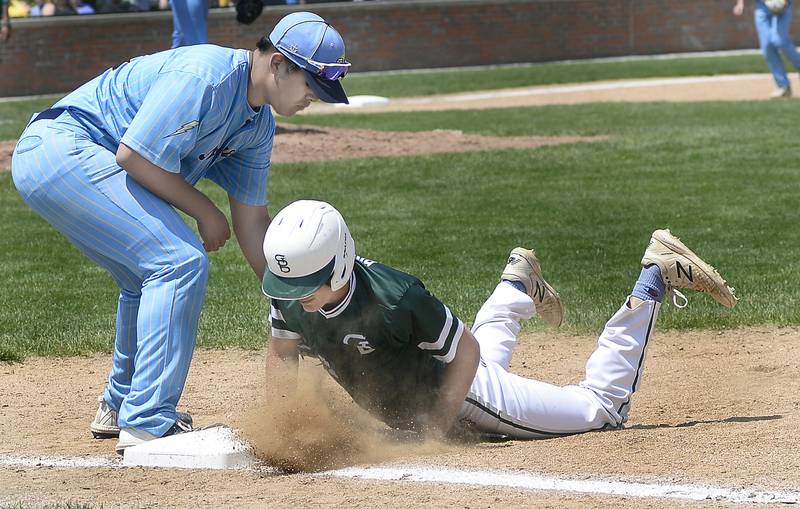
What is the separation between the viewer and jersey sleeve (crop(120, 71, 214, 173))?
4.75 m

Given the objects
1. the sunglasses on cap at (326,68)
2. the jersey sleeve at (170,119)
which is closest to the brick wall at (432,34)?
A: the jersey sleeve at (170,119)

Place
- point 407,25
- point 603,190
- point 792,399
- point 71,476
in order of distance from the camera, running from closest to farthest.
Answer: point 71,476 < point 792,399 < point 603,190 < point 407,25

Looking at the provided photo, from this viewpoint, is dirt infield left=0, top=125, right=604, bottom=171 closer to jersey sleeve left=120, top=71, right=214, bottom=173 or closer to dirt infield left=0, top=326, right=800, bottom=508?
dirt infield left=0, top=326, right=800, bottom=508

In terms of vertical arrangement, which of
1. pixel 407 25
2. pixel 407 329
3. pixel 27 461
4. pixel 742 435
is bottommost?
pixel 407 25

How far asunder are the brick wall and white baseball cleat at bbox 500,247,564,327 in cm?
1988

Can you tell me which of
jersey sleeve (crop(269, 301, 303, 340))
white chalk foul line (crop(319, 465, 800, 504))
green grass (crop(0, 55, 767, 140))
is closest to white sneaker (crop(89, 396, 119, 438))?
jersey sleeve (crop(269, 301, 303, 340))

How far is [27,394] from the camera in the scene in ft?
21.2

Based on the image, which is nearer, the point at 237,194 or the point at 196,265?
the point at 196,265

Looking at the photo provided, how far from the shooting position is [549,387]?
533cm

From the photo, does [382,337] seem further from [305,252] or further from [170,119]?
[170,119]

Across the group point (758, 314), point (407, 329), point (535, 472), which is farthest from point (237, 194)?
point (758, 314)

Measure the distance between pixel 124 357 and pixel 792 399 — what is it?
10.3ft

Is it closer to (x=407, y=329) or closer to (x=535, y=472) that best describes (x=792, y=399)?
(x=535, y=472)

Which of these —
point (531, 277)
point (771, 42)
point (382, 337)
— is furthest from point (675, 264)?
point (771, 42)
